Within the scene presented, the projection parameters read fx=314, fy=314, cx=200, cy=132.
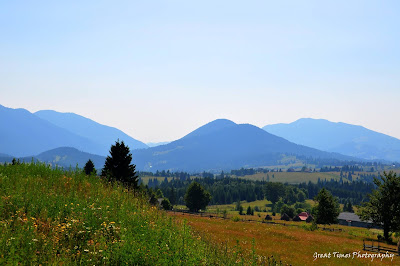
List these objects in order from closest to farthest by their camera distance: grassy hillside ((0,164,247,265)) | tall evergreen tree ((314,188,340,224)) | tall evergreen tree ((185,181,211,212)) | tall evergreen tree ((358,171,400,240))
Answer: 1. grassy hillside ((0,164,247,265))
2. tall evergreen tree ((358,171,400,240))
3. tall evergreen tree ((314,188,340,224))
4. tall evergreen tree ((185,181,211,212))

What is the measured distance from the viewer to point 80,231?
10062 millimetres

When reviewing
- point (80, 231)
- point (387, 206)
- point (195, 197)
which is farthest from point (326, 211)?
point (80, 231)

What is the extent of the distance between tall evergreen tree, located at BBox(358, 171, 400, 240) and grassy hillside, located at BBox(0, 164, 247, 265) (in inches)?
1525

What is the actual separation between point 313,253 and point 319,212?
53029 millimetres

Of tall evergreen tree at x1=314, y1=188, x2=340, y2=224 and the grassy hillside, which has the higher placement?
the grassy hillside

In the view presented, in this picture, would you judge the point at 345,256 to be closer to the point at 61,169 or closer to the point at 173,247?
the point at 173,247

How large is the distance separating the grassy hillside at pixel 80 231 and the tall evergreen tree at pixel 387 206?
1525 inches

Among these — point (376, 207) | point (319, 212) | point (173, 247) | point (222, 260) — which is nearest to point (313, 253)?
point (222, 260)

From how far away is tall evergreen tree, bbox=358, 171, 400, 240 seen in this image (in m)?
42.6

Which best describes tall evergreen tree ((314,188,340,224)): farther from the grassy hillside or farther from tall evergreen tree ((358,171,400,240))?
the grassy hillside

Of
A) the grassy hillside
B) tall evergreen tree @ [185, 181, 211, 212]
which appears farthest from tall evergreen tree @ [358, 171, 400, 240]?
tall evergreen tree @ [185, 181, 211, 212]

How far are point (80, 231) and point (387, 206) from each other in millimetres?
44837

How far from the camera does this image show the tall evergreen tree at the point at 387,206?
140 feet

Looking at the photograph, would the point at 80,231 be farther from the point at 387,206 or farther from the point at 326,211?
the point at 326,211
